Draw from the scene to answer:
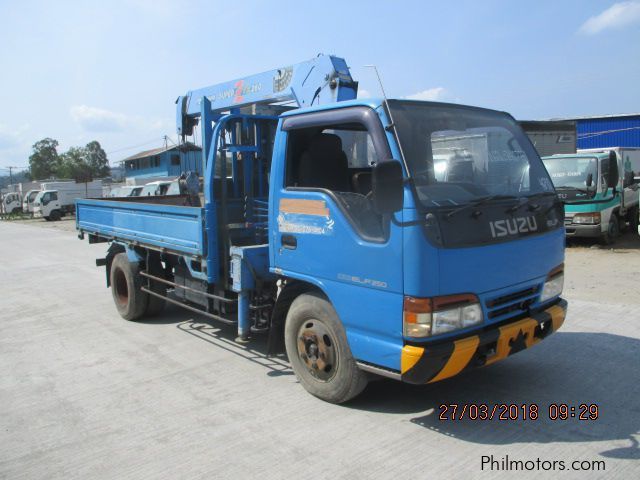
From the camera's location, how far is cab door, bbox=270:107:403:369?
11.2ft

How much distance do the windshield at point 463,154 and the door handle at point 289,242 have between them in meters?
1.18

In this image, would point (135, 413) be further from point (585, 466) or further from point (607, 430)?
point (607, 430)

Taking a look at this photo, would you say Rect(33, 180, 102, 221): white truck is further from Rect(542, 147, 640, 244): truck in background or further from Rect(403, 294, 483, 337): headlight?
Rect(403, 294, 483, 337): headlight

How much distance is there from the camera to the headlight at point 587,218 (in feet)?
37.2

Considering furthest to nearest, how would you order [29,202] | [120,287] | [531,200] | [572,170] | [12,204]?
[12,204] < [29,202] < [572,170] < [120,287] < [531,200]

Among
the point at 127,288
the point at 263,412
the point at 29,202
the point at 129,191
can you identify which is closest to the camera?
the point at 263,412

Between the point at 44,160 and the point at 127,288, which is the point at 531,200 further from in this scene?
the point at 44,160

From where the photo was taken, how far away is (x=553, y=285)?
4090 mm

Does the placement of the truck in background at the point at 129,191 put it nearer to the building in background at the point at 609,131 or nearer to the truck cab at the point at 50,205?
the truck cab at the point at 50,205

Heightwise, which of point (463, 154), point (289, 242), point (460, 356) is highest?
point (463, 154)

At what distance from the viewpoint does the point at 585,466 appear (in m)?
3.11

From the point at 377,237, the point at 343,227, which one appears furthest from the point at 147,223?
the point at 377,237

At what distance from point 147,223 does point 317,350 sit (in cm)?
313
